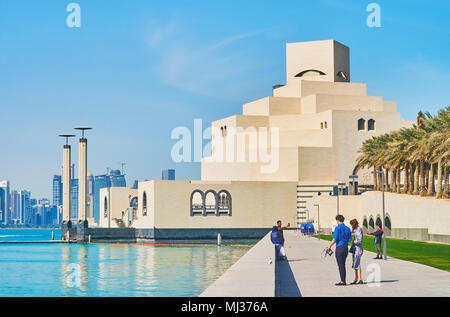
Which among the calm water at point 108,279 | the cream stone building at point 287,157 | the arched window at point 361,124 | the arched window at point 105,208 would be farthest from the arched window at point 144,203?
the calm water at point 108,279

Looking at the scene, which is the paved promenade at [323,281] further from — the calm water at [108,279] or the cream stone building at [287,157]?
the cream stone building at [287,157]

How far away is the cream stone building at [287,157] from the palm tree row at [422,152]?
1209cm

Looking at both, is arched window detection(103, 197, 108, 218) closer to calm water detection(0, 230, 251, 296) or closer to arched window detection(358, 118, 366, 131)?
arched window detection(358, 118, 366, 131)

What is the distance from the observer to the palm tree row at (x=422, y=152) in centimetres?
4572

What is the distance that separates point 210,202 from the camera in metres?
94.3

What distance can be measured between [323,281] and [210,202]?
246 feet

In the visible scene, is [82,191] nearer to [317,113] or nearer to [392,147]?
[317,113]

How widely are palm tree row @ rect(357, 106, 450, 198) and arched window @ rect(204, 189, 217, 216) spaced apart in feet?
70.1

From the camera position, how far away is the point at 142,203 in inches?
3711

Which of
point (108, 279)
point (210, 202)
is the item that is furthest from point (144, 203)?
point (108, 279)

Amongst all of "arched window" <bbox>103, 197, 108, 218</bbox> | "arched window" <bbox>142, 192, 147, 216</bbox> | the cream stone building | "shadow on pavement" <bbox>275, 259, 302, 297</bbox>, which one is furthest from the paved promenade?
"arched window" <bbox>103, 197, 108, 218</bbox>

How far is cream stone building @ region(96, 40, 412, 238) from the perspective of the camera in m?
89.6
